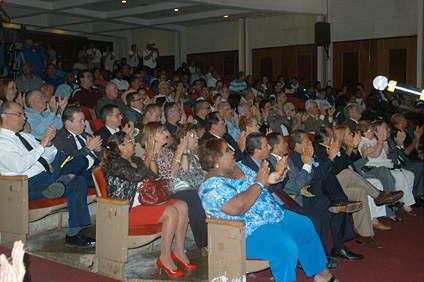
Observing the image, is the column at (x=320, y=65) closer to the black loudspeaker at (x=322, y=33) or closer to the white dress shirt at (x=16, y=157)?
the black loudspeaker at (x=322, y=33)

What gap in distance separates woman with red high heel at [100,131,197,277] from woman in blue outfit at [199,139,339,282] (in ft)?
1.44

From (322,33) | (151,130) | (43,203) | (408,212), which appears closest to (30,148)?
(43,203)

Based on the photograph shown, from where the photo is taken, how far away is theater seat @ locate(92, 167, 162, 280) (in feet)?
9.17

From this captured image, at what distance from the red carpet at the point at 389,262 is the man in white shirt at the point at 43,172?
1288 mm

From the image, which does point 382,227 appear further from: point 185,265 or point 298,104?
point 298,104

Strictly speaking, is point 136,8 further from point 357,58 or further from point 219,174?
point 219,174

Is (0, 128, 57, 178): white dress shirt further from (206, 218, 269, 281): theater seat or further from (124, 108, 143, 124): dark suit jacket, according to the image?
(124, 108, 143, 124): dark suit jacket

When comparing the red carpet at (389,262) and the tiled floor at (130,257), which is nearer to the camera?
the tiled floor at (130,257)

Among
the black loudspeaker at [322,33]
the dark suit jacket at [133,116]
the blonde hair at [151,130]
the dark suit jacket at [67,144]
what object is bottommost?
the dark suit jacket at [67,144]

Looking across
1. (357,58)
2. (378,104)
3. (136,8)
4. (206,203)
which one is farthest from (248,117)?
(357,58)

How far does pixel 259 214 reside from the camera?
2.68m

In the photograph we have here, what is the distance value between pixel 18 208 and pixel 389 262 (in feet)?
8.96

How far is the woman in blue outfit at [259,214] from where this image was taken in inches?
96.7

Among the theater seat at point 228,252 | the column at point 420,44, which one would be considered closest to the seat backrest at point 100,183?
the theater seat at point 228,252
